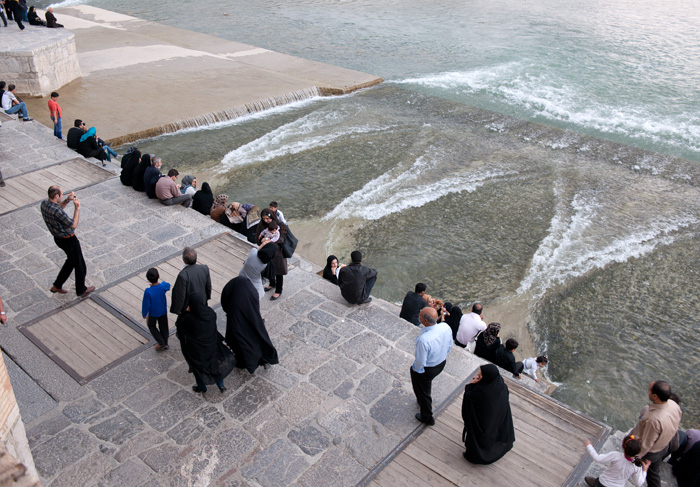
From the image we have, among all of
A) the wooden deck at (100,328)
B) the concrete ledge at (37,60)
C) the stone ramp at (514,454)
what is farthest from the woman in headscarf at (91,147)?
the stone ramp at (514,454)

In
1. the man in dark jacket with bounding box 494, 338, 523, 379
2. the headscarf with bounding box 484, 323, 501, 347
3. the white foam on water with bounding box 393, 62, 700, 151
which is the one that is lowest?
the man in dark jacket with bounding box 494, 338, 523, 379

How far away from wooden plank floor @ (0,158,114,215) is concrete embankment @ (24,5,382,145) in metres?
3.20

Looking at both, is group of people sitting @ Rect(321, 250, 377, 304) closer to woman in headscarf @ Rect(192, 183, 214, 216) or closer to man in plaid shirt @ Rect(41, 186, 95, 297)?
man in plaid shirt @ Rect(41, 186, 95, 297)

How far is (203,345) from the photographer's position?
18.1ft

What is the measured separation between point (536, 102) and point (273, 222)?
14962mm

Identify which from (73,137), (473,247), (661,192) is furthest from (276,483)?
(661,192)

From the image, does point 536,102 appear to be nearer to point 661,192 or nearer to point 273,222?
point 661,192

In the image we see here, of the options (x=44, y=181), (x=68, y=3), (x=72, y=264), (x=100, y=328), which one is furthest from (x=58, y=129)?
(x=68, y=3)

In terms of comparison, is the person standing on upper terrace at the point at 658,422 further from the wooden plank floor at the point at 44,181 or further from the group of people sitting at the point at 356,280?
the wooden plank floor at the point at 44,181

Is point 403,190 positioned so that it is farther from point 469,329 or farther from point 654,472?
point 654,472

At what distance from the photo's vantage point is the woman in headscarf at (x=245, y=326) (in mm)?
5664

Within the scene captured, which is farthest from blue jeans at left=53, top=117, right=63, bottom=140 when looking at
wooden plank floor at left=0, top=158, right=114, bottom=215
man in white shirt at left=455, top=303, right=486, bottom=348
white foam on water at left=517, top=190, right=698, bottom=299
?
white foam on water at left=517, top=190, right=698, bottom=299

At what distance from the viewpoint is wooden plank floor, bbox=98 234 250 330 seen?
7402 mm

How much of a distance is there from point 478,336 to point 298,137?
10046 millimetres
